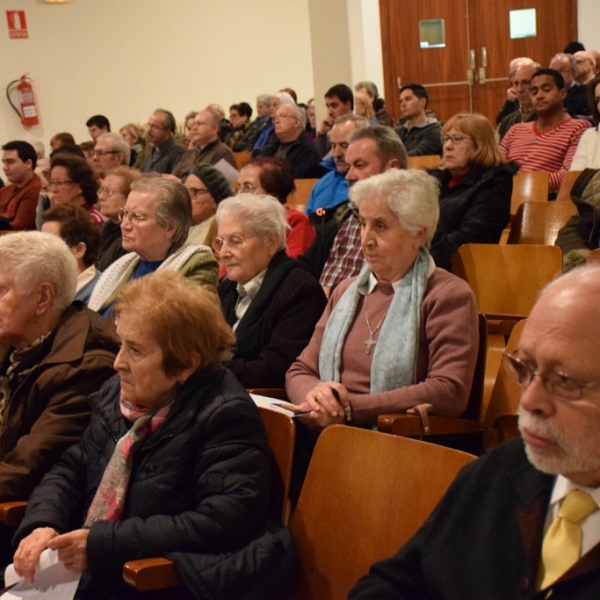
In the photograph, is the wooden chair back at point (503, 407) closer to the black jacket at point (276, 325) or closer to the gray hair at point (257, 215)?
the black jacket at point (276, 325)

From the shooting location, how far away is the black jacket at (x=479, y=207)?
13.2ft

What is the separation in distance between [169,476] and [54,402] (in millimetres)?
542

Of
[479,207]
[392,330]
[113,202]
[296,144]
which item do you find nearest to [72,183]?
[113,202]

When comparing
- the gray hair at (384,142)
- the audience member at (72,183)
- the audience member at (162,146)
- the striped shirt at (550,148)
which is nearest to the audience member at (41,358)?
the gray hair at (384,142)

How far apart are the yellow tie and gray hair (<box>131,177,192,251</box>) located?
7.67ft

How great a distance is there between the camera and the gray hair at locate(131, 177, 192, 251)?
11.3ft

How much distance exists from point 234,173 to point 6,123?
276 inches

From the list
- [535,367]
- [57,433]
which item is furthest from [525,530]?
[57,433]

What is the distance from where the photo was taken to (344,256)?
3.72m

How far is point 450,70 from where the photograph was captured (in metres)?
10.4

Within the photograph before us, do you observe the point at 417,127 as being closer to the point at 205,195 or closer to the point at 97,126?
the point at 205,195

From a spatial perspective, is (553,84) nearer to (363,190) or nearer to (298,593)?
(363,190)

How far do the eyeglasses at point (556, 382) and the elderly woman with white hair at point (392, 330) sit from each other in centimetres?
99

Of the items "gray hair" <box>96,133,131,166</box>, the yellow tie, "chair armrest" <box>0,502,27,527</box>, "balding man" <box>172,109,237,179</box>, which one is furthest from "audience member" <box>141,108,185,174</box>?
the yellow tie
